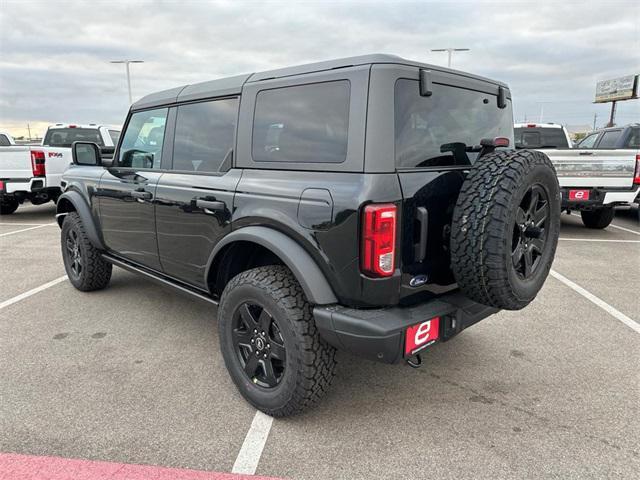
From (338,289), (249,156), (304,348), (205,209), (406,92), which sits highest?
(406,92)

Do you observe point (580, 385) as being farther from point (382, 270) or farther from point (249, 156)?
point (249, 156)

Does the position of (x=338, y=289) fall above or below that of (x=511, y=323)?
above

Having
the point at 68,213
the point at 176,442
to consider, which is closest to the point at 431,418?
the point at 176,442

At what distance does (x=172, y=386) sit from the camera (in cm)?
290

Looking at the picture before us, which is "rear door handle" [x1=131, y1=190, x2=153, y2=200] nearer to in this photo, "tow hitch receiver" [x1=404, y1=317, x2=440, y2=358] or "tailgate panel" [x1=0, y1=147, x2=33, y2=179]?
"tow hitch receiver" [x1=404, y1=317, x2=440, y2=358]

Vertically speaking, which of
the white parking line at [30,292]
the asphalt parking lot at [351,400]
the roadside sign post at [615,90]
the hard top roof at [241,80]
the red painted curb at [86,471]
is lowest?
the red painted curb at [86,471]

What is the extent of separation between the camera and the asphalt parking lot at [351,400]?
7.36 ft

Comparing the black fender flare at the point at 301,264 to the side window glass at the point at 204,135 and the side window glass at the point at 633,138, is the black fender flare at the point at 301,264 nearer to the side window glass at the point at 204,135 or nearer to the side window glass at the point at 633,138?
the side window glass at the point at 204,135

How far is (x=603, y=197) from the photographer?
273 inches

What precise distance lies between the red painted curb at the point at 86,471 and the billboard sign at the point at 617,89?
187 feet

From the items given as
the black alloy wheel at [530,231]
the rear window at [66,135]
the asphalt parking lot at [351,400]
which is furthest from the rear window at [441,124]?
the rear window at [66,135]

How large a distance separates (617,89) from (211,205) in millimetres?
61098

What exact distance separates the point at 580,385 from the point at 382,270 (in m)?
1.75

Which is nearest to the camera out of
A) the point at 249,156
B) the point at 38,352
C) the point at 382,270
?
the point at 382,270
